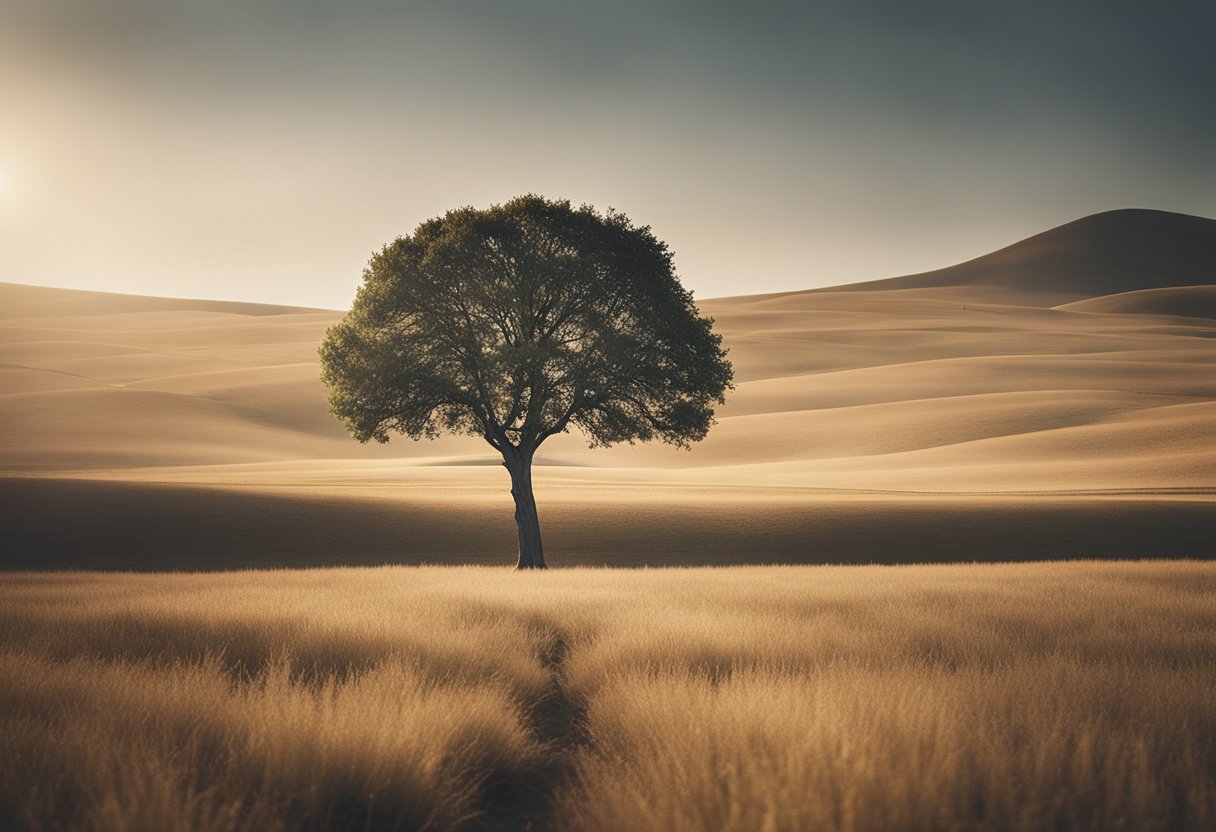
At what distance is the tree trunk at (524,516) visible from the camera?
25297 millimetres

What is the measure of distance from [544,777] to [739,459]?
66.9m

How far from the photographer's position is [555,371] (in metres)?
24.5

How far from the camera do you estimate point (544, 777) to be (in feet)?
20.5

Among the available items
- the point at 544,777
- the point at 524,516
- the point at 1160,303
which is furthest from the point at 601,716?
the point at 1160,303

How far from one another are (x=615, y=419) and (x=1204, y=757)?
2024cm

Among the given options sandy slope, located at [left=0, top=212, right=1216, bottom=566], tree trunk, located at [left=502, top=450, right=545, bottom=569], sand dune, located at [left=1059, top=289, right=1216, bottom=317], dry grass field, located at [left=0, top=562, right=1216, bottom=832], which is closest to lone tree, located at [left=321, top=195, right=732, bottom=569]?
tree trunk, located at [left=502, top=450, right=545, bottom=569]

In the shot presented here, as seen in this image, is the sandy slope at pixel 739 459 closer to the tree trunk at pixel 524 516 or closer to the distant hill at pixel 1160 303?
the tree trunk at pixel 524 516

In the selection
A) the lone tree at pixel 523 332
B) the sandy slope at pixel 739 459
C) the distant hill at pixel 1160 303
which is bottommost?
the sandy slope at pixel 739 459

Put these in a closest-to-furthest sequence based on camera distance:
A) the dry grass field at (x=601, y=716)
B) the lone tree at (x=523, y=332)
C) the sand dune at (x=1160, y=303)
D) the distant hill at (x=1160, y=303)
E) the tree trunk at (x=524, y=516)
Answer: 1. the dry grass field at (x=601, y=716)
2. the lone tree at (x=523, y=332)
3. the tree trunk at (x=524, y=516)
4. the distant hill at (x=1160, y=303)
5. the sand dune at (x=1160, y=303)

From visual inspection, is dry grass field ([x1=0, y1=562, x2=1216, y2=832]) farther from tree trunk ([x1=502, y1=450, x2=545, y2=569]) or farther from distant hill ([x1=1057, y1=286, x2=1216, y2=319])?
distant hill ([x1=1057, y1=286, x2=1216, y2=319])

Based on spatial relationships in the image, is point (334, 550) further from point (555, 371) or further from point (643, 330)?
point (643, 330)

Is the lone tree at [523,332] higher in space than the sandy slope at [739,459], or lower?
higher

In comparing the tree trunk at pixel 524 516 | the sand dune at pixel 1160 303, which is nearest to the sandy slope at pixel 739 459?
the tree trunk at pixel 524 516

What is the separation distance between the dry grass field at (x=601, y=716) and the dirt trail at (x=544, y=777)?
0.03 meters
